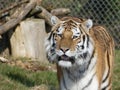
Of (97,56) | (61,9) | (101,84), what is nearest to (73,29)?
(97,56)

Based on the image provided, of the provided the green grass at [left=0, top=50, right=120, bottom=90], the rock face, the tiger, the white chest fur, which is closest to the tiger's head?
the tiger

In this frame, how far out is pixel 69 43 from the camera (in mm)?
4461

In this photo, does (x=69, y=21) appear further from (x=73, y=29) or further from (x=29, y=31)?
(x=29, y=31)

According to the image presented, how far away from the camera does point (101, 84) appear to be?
5238 millimetres

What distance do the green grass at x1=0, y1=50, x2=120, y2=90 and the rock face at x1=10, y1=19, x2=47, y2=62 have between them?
579mm

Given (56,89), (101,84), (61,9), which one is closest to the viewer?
(101,84)

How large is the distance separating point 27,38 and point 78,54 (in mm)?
3531

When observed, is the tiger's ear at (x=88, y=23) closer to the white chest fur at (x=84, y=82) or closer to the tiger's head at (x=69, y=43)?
the tiger's head at (x=69, y=43)

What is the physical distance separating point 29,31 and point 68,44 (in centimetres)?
366

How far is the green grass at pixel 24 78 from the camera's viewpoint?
6.51m

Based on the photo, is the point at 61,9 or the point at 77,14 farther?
the point at 77,14

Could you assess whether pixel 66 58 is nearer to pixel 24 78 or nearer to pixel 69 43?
pixel 69 43

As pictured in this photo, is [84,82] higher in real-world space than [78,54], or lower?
lower

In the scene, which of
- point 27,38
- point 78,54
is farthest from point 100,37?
point 27,38
